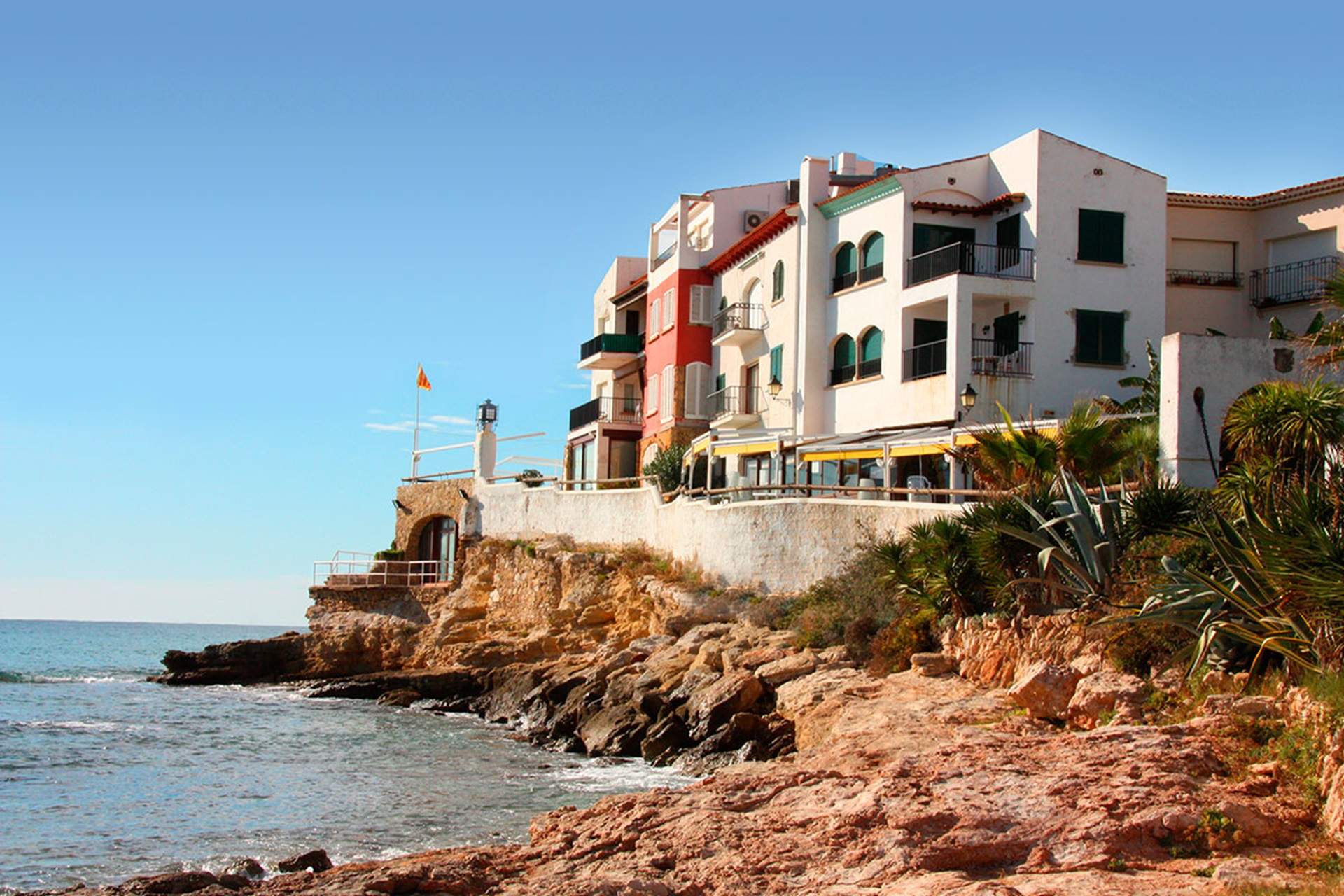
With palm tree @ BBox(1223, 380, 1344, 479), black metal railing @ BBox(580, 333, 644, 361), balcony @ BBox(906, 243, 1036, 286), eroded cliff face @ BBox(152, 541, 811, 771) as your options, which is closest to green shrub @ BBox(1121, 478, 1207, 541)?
palm tree @ BBox(1223, 380, 1344, 479)

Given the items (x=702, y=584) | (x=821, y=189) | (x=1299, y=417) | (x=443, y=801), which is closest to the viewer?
(x=1299, y=417)

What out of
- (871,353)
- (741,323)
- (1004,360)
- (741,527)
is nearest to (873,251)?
(871,353)

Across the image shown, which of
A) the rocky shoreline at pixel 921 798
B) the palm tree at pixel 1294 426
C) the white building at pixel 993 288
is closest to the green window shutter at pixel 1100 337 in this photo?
the white building at pixel 993 288

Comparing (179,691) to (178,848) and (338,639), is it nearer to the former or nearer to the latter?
(338,639)

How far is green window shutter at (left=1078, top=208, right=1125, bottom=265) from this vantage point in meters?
34.8

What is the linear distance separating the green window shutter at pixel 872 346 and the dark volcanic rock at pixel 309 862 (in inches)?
955

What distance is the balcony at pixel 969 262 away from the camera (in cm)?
3494

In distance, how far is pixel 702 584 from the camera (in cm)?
3303

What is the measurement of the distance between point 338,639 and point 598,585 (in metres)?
12.4

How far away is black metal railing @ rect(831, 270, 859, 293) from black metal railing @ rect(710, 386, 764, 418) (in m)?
4.76

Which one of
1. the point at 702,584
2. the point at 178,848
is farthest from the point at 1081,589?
the point at 702,584

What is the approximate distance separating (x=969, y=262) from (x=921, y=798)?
977 inches

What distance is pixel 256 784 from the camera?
23812 mm

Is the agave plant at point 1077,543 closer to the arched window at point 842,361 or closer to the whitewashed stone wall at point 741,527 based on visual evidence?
the whitewashed stone wall at point 741,527
